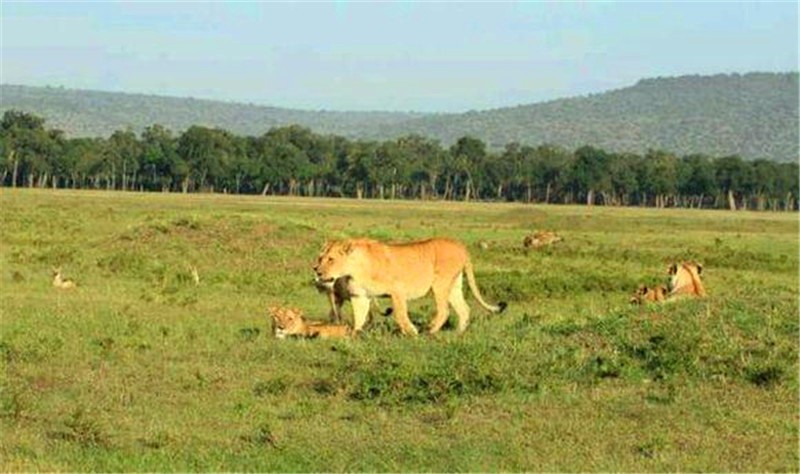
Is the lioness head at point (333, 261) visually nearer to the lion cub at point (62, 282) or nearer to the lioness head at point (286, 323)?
the lioness head at point (286, 323)

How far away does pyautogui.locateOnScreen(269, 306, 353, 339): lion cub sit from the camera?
611 inches

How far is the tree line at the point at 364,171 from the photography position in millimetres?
115000

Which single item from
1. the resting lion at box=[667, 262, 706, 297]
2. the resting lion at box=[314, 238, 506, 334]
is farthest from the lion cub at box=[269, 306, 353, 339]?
the resting lion at box=[667, 262, 706, 297]

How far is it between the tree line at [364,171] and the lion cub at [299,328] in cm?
9936

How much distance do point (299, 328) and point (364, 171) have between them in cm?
10493

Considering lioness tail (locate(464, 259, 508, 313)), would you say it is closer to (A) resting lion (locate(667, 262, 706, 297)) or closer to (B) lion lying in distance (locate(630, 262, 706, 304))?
(B) lion lying in distance (locate(630, 262, 706, 304))

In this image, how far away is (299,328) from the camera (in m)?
15.6

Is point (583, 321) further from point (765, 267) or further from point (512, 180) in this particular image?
point (512, 180)

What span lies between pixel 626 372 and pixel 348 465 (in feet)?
13.0

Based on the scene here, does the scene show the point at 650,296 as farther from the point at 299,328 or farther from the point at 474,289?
the point at 299,328

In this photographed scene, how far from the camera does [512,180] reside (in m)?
124

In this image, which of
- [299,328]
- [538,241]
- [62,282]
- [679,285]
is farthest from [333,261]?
[538,241]

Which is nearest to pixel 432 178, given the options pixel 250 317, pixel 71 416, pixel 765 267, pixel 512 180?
pixel 512 180

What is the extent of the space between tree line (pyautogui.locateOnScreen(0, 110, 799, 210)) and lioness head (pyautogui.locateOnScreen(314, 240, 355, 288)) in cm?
9929
